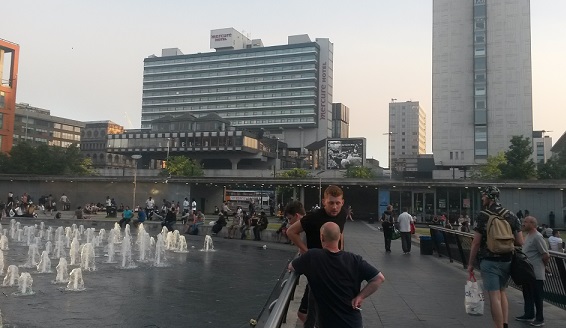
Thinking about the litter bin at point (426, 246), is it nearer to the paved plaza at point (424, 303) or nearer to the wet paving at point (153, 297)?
the paved plaza at point (424, 303)

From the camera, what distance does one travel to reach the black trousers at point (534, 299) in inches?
279

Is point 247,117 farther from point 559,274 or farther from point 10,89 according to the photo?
point 559,274

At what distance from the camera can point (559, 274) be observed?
27.6 feet

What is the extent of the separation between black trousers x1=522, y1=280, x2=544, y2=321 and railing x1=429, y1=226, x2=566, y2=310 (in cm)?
115

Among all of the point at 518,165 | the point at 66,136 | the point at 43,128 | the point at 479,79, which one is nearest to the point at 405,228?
the point at 518,165

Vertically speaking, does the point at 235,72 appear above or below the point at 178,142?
above

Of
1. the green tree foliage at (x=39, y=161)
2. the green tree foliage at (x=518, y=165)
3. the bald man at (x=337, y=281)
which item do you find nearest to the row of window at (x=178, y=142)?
the green tree foliage at (x=39, y=161)

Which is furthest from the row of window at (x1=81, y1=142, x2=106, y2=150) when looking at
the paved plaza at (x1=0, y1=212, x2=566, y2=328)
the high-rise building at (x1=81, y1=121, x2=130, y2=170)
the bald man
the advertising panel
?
the bald man

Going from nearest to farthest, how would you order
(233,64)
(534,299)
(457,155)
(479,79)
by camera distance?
(534,299) < (479,79) < (457,155) < (233,64)

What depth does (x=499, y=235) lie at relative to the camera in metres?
5.99

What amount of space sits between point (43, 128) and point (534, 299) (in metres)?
144

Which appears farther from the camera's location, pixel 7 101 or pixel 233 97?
pixel 233 97

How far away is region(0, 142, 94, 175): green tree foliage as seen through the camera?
66.1 meters

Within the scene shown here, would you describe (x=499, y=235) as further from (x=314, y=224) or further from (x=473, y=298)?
(x=314, y=224)
